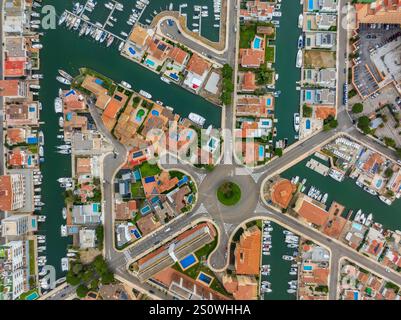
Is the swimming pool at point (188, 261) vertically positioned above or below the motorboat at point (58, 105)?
below

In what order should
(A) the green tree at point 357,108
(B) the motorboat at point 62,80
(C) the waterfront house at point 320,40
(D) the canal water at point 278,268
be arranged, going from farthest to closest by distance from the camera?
(D) the canal water at point 278,268 → (B) the motorboat at point 62,80 → (C) the waterfront house at point 320,40 → (A) the green tree at point 357,108

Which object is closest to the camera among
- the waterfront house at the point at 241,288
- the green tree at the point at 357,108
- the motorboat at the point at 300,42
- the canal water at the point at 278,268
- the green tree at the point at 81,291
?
the waterfront house at the point at 241,288

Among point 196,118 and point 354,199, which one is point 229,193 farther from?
point 354,199

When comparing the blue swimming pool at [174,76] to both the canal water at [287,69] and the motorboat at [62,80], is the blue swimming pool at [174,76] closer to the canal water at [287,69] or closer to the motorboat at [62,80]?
the canal water at [287,69]

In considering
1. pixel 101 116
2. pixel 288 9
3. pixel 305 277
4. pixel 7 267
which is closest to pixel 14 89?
pixel 101 116

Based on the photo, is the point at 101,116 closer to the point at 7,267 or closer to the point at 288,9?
the point at 7,267

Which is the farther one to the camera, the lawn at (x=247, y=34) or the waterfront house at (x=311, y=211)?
the lawn at (x=247, y=34)

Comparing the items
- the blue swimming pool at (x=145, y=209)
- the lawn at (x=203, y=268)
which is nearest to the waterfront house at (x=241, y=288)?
the lawn at (x=203, y=268)
